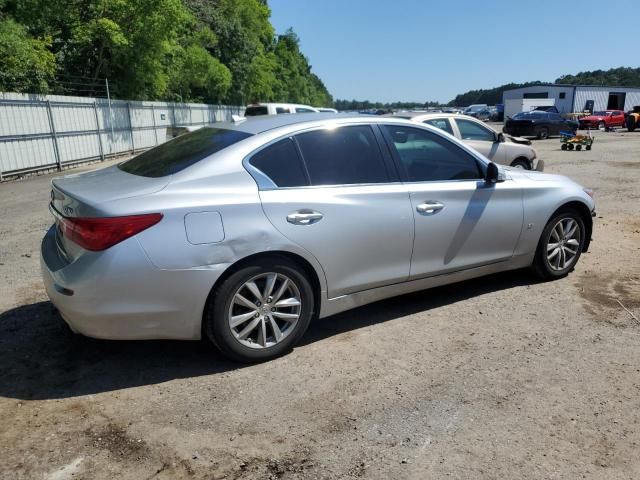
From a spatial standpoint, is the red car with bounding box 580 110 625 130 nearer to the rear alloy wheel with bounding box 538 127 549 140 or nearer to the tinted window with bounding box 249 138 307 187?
the rear alloy wheel with bounding box 538 127 549 140

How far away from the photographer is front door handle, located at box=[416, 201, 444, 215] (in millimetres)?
4113

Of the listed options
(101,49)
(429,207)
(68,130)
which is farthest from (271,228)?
(101,49)

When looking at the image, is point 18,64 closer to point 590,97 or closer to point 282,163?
point 282,163

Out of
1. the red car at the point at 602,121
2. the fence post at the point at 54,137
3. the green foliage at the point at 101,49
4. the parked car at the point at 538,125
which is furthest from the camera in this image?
the red car at the point at 602,121

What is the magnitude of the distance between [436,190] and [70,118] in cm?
1520

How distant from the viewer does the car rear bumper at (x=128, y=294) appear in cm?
306

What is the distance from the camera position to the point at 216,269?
3252mm

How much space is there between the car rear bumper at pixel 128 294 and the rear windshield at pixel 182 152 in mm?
745

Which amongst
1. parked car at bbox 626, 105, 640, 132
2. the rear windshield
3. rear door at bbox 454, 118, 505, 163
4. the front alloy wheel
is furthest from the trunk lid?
parked car at bbox 626, 105, 640, 132

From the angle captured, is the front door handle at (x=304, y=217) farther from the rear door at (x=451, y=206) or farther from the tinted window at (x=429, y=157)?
the tinted window at (x=429, y=157)

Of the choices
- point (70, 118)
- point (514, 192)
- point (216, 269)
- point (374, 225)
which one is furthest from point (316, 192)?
point (70, 118)

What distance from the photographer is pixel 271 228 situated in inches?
135

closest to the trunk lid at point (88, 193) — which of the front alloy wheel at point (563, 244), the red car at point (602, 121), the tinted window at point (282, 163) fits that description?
the tinted window at point (282, 163)

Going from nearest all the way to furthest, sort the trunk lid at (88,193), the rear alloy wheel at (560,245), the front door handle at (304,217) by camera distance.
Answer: the trunk lid at (88,193), the front door handle at (304,217), the rear alloy wheel at (560,245)
